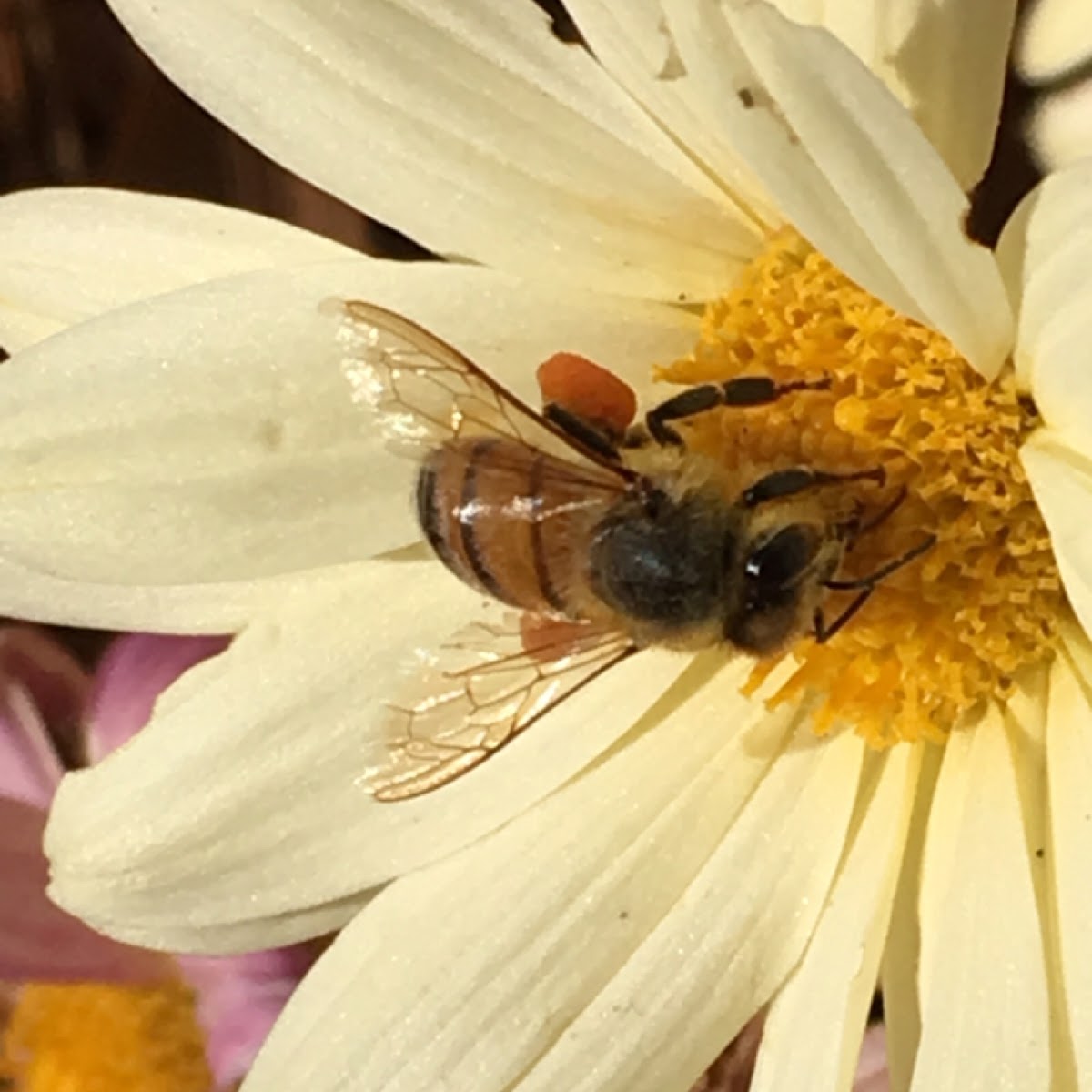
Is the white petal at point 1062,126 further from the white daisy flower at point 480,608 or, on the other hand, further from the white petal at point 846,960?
the white petal at point 846,960

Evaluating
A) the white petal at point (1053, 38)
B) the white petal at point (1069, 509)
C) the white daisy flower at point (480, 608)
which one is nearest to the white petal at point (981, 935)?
the white daisy flower at point (480, 608)

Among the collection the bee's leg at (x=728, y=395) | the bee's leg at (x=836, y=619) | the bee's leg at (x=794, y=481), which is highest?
the bee's leg at (x=728, y=395)

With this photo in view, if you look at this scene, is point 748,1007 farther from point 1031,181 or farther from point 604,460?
point 1031,181

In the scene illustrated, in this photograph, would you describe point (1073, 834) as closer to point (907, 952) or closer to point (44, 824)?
point (907, 952)

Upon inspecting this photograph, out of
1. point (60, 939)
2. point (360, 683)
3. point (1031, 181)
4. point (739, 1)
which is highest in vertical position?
point (739, 1)

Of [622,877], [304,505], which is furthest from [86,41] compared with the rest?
Answer: [622,877]

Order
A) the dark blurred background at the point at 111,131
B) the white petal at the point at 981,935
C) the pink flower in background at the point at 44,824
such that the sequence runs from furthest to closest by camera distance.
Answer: the dark blurred background at the point at 111,131 < the pink flower in background at the point at 44,824 < the white petal at the point at 981,935

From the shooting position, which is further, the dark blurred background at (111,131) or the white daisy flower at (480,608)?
the dark blurred background at (111,131)
